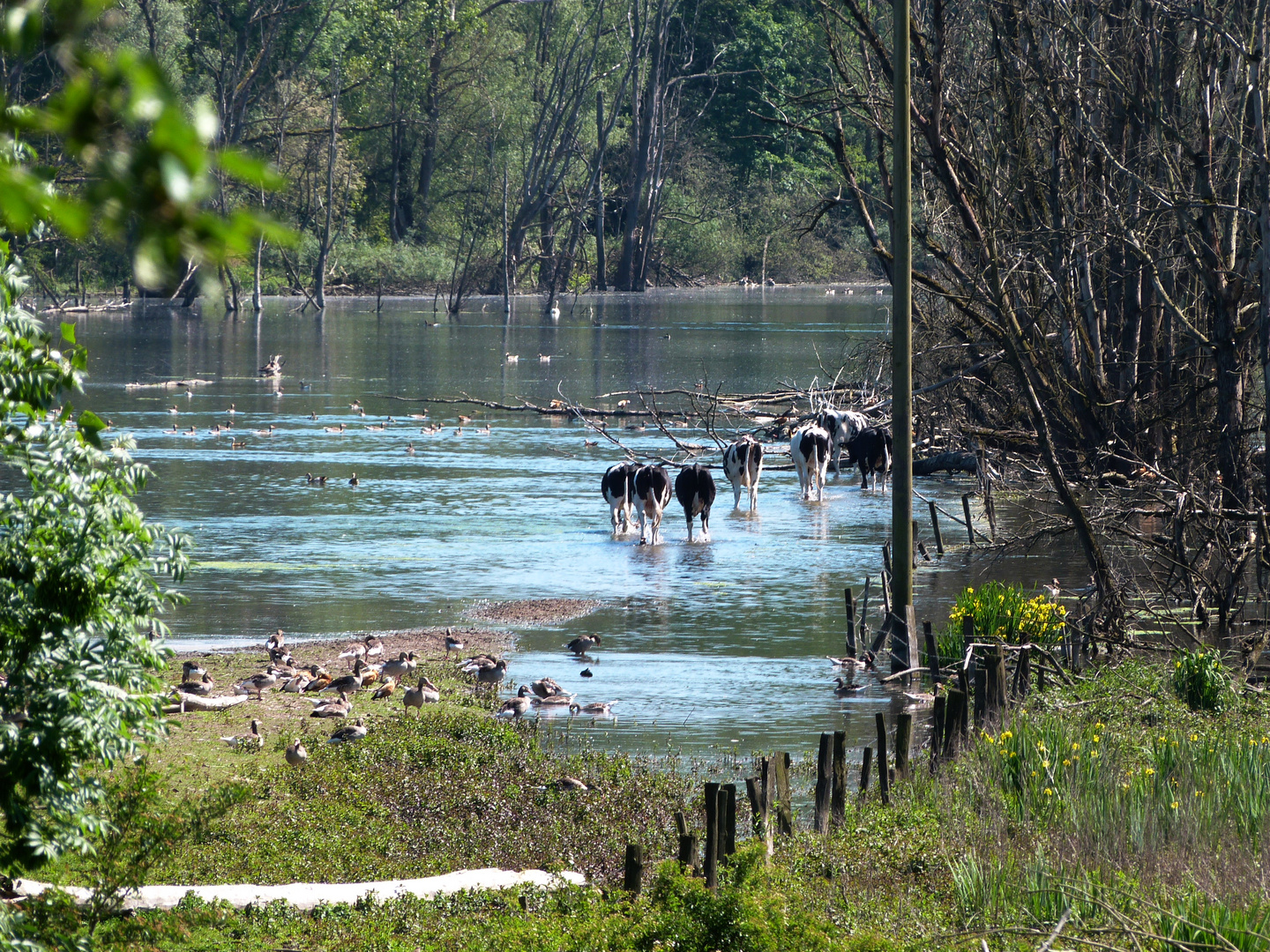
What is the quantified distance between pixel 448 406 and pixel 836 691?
102 feet

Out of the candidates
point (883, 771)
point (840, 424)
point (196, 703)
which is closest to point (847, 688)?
point (883, 771)

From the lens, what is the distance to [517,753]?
35.4ft

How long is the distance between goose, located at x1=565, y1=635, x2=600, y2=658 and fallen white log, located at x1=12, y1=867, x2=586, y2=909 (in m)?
6.36

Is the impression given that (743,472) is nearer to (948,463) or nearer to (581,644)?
(948,463)

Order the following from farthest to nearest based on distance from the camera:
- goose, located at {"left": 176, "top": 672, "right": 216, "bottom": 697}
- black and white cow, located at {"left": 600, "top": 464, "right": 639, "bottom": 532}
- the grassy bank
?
black and white cow, located at {"left": 600, "top": 464, "right": 639, "bottom": 532}, goose, located at {"left": 176, "top": 672, "right": 216, "bottom": 697}, the grassy bank

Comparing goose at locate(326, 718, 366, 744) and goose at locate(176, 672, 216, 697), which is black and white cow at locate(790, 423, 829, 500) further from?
goose at locate(326, 718, 366, 744)

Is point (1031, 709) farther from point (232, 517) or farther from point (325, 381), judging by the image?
point (325, 381)

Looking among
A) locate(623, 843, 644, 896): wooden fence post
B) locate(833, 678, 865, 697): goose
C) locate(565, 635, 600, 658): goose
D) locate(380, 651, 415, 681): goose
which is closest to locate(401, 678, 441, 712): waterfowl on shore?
locate(380, 651, 415, 681): goose

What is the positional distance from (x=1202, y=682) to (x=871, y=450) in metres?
16.5

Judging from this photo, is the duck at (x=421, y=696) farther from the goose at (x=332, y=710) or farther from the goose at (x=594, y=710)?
the goose at (x=594, y=710)

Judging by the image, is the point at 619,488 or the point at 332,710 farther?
the point at 619,488

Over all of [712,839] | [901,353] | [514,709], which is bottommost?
[514,709]

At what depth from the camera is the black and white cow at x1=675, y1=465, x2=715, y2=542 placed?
22.3 meters

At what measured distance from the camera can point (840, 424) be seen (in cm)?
2839
